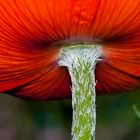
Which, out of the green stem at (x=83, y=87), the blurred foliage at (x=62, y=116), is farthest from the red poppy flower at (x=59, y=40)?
the blurred foliage at (x=62, y=116)

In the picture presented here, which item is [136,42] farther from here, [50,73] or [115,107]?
[115,107]

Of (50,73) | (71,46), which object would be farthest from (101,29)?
(50,73)

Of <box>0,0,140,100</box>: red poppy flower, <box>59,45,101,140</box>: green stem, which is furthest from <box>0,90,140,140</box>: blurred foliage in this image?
<box>59,45,101,140</box>: green stem

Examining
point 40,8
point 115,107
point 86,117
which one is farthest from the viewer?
point 115,107

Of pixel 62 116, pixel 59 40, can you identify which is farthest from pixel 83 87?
pixel 62 116

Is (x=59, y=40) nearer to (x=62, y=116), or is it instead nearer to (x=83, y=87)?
(x=83, y=87)
